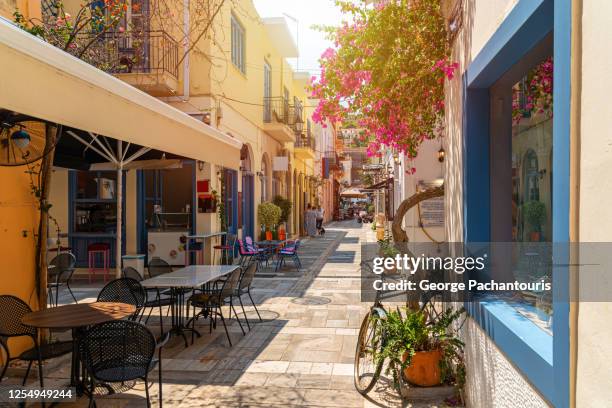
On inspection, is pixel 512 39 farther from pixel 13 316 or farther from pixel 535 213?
pixel 13 316

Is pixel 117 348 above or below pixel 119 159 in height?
below

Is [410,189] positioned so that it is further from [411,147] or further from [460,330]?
[460,330]

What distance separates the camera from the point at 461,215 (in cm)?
397

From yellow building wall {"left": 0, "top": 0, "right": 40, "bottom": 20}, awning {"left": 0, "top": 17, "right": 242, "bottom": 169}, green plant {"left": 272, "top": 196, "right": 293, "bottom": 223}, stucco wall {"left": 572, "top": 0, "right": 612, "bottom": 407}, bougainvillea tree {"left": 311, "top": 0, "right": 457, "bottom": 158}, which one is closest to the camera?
stucco wall {"left": 572, "top": 0, "right": 612, "bottom": 407}

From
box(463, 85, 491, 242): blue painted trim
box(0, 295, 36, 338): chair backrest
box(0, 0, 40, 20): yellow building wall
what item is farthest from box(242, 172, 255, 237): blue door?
box(463, 85, 491, 242): blue painted trim

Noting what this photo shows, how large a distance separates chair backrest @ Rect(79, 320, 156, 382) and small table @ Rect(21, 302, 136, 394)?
32 centimetres

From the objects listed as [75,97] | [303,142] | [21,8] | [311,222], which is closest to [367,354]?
[75,97]

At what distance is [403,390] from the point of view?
4.26 meters

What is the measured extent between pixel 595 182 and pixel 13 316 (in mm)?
4770

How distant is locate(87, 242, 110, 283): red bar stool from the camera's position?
1142 cm

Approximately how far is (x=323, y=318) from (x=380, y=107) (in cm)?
356

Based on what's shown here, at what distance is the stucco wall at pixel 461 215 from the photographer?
2732 mm

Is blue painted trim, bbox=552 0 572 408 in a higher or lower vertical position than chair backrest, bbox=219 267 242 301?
higher

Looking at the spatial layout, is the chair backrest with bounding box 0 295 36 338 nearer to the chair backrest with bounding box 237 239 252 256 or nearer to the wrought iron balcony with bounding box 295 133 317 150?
the chair backrest with bounding box 237 239 252 256
